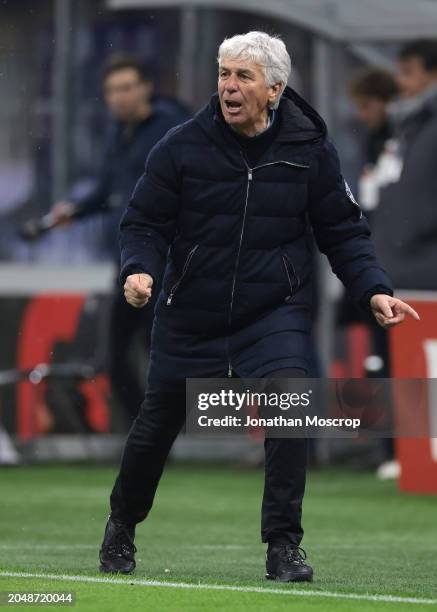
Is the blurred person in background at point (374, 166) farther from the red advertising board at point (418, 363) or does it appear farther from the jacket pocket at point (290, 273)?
the jacket pocket at point (290, 273)

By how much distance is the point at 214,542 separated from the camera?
8789 millimetres

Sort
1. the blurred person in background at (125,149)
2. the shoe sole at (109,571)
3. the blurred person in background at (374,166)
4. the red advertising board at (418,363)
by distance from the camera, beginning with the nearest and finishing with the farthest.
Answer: the shoe sole at (109,571) < the red advertising board at (418,363) < the blurred person in background at (125,149) < the blurred person in background at (374,166)

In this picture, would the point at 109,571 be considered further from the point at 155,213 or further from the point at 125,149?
the point at 125,149

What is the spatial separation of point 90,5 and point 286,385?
8342mm

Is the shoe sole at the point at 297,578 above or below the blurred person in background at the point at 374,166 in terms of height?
below

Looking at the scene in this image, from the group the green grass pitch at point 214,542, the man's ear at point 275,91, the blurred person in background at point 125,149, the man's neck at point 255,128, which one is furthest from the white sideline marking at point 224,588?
the blurred person in background at point 125,149

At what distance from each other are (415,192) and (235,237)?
18.0 feet

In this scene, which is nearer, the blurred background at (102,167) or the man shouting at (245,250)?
the man shouting at (245,250)

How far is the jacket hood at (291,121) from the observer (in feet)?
22.3

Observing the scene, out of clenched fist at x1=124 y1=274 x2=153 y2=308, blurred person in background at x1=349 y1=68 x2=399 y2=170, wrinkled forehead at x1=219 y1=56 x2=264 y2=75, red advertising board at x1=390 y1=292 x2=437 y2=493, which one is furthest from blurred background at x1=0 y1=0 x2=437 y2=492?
clenched fist at x1=124 y1=274 x2=153 y2=308

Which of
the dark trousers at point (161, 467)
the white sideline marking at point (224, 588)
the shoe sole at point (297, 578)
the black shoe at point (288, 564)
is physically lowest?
the white sideline marking at point (224, 588)

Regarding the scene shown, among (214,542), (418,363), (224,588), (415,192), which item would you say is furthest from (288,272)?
(415,192)

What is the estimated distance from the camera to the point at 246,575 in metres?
7.05

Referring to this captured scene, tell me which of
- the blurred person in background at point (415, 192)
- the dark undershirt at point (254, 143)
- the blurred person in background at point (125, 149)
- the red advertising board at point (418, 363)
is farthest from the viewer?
the blurred person in background at point (125, 149)
